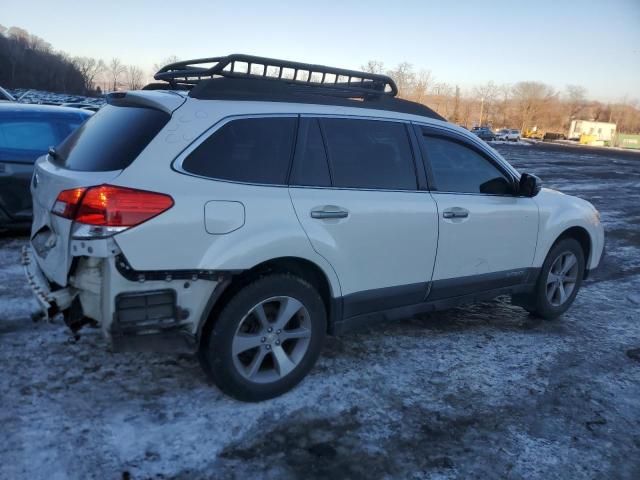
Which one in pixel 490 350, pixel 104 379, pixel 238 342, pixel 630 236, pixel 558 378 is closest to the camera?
pixel 238 342

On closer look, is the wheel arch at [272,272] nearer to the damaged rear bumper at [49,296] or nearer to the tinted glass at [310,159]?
the tinted glass at [310,159]

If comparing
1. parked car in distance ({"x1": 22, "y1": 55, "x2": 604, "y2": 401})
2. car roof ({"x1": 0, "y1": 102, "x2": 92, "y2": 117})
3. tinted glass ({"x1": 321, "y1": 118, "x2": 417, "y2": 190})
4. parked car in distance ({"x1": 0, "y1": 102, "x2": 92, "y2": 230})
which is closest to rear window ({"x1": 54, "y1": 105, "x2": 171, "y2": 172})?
parked car in distance ({"x1": 22, "y1": 55, "x2": 604, "y2": 401})

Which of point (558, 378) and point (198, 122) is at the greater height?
point (198, 122)

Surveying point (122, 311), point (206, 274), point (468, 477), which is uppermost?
point (206, 274)

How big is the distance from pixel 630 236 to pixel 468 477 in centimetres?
825

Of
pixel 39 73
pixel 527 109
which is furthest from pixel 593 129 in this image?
pixel 39 73

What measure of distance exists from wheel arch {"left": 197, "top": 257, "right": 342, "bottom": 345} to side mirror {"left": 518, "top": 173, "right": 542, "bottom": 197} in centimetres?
198

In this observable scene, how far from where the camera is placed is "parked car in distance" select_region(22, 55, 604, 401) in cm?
281

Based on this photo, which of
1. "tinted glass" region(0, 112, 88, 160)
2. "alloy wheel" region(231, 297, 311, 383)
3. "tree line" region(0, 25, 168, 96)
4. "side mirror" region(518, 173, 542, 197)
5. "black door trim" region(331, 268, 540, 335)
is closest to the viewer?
"alloy wheel" region(231, 297, 311, 383)

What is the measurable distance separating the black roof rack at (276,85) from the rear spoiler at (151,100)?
121mm

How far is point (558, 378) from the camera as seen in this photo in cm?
386

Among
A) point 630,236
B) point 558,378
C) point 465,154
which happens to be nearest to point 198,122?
point 465,154

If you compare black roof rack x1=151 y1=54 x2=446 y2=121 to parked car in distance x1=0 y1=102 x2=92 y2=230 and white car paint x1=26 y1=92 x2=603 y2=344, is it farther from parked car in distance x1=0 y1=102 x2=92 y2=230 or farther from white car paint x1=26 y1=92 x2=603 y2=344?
parked car in distance x1=0 y1=102 x2=92 y2=230

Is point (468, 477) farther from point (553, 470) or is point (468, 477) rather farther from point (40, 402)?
point (40, 402)
